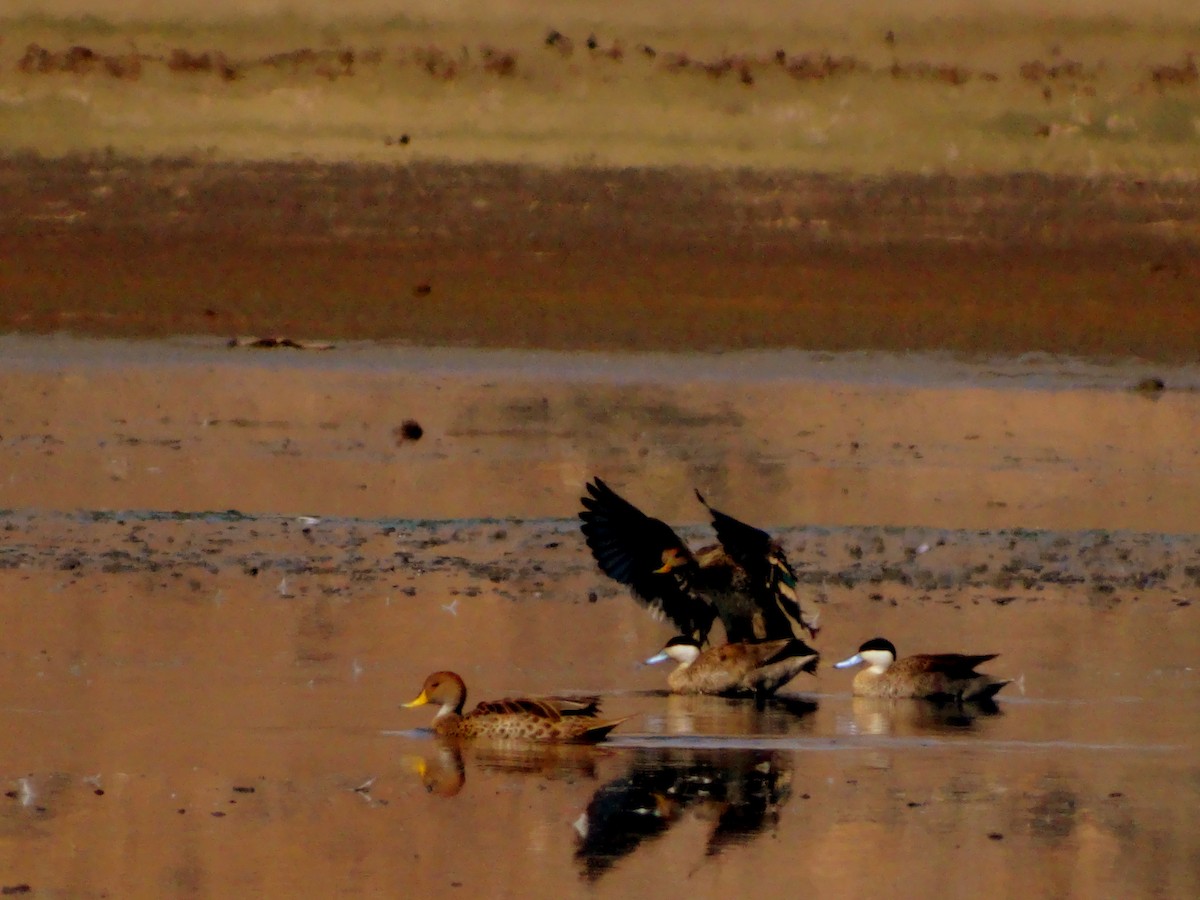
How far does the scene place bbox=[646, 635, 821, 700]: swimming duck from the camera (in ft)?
32.2

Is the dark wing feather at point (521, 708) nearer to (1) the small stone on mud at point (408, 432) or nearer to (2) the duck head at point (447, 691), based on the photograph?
(2) the duck head at point (447, 691)

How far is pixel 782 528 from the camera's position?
13.0 meters

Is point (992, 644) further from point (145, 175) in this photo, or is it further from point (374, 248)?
point (145, 175)

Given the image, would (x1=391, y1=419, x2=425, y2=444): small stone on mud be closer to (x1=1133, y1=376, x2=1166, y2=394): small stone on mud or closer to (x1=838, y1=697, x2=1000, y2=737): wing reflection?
(x1=1133, y1=376, x2=1166, y2=394): small stone on mud

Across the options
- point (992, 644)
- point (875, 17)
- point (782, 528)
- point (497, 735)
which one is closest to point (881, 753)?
point (497, 735)

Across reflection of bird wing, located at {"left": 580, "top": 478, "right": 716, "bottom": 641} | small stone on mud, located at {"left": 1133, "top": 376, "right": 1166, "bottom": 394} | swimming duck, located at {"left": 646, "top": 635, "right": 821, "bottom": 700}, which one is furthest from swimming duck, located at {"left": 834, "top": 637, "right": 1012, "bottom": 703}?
small stone on mud, located at {"left": 1133, "top": 376, "right": 1166, "bottom": 394}

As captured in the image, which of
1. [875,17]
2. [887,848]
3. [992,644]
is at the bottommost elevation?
[887,848]

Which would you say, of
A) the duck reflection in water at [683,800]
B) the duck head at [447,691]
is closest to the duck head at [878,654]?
the duck reflection in water at [683,800]

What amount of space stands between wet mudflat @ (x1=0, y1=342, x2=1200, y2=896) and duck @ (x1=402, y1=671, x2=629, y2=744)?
3.6 inches

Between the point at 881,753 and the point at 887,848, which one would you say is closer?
the point at 887,848

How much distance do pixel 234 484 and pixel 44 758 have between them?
19.1ft

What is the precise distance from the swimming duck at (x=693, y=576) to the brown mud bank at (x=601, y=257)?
8136 mm

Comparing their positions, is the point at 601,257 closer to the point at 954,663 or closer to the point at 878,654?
the point at 878,654

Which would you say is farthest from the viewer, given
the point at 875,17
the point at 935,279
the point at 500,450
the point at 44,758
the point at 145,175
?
the point at 875,17
